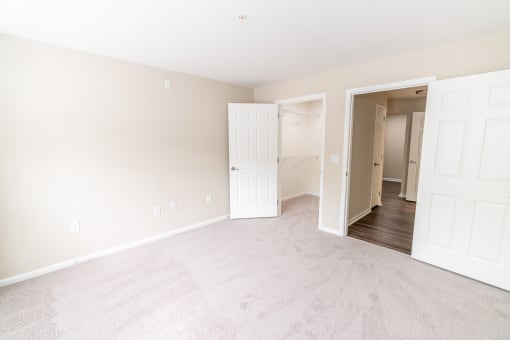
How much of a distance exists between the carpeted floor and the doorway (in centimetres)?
78

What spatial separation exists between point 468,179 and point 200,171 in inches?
131

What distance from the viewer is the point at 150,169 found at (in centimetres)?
302

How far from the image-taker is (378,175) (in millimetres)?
4668

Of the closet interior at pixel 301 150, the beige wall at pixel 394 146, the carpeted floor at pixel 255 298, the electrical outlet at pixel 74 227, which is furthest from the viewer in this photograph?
the beige wall at pixel 394 146

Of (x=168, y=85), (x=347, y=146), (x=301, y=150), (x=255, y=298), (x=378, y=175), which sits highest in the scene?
(x=168, y=85)

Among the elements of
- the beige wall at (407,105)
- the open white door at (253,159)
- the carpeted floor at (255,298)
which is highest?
the beige wall at (407,105)

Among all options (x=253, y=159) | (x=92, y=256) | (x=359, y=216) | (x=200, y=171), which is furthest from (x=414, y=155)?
(x=92, y=256)

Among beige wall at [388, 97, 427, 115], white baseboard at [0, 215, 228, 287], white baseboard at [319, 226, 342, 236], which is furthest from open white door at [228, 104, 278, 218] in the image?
beige wall at [388, 97, 427, 115]

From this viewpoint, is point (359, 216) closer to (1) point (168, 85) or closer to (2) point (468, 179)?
(2) point (468, 179)

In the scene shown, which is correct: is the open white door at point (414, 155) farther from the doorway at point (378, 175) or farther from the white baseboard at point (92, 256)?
the white baseboard at point (92, 256)

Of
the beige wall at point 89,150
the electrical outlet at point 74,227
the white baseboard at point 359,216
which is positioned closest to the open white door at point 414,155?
the white baseboard at point 359,216

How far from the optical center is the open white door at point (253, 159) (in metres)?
3.79

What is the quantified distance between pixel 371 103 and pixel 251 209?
2.78 m

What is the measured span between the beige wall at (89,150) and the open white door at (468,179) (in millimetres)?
3028
